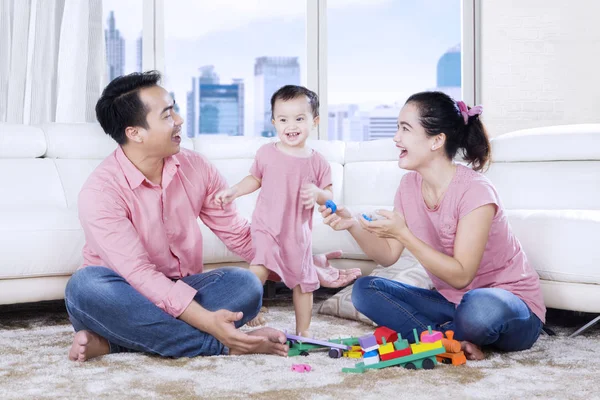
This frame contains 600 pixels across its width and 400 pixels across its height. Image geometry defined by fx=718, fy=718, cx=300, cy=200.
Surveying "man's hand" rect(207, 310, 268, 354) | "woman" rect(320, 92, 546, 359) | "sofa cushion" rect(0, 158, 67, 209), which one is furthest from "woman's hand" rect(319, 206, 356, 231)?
"sofa cushion" rect(0, 158, 67, 209)

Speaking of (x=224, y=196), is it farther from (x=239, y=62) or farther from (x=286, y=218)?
(x=239, y=62)

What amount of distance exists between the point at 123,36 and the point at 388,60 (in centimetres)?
186

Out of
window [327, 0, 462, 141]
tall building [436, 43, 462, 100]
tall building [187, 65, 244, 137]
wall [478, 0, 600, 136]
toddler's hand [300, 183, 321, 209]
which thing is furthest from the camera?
tall building [436, 43, 462, 100]

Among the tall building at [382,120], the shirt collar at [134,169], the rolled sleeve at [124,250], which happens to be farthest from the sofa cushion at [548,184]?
the tall building at [382,120]

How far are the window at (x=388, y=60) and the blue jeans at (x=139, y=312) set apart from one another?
129 inches

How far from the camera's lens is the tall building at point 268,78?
4.99 m

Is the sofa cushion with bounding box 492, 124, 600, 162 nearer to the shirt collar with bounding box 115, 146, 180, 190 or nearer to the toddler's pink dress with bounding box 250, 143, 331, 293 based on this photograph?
the toddler's pink dress with bounding box 250, 143, 331, 293

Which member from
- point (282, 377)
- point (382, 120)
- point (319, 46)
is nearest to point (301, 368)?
point (282, 377)

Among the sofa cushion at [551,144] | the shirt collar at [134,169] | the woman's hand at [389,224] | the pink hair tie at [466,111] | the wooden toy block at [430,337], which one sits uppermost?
the pink hair tie at [466,111]

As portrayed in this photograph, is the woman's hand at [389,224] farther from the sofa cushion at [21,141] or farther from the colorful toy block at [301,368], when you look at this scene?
the sofa cushion at [21,141]

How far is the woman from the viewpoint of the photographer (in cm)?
177

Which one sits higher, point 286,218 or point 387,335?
point 286,218

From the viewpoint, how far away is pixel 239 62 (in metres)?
4.98

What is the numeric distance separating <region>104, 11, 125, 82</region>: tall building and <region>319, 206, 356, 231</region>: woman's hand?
299cm
